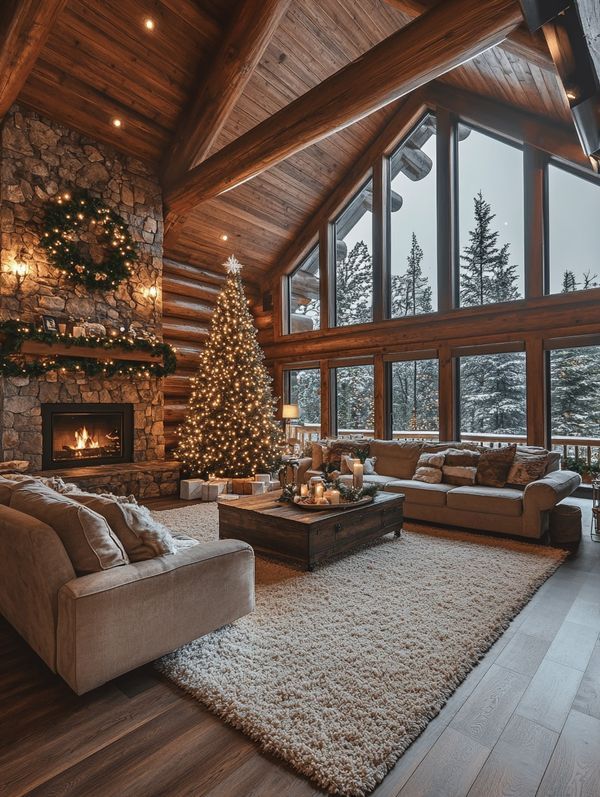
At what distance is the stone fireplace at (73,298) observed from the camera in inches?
231

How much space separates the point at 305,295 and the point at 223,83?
4198mm

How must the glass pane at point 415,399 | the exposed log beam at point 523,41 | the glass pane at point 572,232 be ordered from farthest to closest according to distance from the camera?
the glass pane at point 415,399 < the glass pane at point 572,232 < the exposed log beam at point 523,41

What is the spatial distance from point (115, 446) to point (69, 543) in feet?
16.5

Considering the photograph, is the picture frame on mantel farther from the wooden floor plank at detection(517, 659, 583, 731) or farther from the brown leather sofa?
the wooden floor plank at detection(517, 659, 583, 731)

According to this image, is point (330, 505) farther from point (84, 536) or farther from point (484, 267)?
point (484, 267)

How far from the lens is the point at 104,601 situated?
6.85ft

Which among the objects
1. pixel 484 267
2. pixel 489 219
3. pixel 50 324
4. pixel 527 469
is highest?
pixel 489 219

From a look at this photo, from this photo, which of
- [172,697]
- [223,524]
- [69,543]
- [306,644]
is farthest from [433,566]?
[69,543]

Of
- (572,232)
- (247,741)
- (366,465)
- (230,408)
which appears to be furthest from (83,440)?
(572,232)

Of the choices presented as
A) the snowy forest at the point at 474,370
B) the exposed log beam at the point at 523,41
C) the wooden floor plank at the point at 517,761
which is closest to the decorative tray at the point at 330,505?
the wooden floor plank at the point at 517,761

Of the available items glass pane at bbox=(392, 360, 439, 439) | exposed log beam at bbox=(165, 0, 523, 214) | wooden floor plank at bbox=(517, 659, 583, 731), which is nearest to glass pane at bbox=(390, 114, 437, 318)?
glass pane at bbox=(392, 360, 439, 439)

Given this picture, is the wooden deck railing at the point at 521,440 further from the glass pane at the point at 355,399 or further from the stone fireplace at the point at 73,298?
the stone fireplace at the point at 73,298

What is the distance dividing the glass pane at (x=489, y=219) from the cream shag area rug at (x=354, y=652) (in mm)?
4385

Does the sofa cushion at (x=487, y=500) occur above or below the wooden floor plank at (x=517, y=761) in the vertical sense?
above
